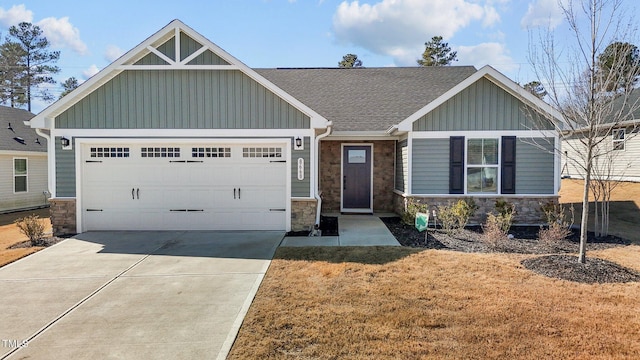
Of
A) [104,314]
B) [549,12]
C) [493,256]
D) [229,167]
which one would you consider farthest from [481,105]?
[104,314]

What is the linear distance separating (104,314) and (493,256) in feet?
20.8

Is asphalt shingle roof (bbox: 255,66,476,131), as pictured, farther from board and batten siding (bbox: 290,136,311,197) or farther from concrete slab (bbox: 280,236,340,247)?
concrete slab (bbox: 280,236,340,247)

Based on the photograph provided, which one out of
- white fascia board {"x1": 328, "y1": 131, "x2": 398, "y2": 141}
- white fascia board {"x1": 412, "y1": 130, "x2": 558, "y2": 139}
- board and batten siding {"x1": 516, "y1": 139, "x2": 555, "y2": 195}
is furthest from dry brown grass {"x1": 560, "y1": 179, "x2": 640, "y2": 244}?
white fascia board {"x1": 328, "y1": 131, "x2": 398, "y2": 141}

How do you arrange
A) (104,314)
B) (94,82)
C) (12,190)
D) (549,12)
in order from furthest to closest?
(12,190), (94,82), (549,12), (104,314)

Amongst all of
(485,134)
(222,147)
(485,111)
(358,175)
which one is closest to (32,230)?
(222,147)

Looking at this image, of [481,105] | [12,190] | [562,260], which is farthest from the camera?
[12,190]

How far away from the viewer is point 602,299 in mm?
4645

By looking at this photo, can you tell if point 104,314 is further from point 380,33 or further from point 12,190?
point 380,33

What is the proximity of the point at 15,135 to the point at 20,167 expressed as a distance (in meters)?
1.52

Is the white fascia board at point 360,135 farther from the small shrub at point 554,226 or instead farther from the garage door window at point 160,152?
the small shrub at point 554,226

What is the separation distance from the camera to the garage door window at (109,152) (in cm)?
923

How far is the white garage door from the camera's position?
921 cm

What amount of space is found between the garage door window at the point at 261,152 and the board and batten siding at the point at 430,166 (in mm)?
3749

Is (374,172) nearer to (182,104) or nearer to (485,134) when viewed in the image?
(485,134)
